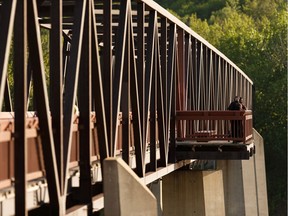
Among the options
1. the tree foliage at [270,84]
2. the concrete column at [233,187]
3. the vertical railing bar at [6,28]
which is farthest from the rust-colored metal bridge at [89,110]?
the tree foliage at [270,84]

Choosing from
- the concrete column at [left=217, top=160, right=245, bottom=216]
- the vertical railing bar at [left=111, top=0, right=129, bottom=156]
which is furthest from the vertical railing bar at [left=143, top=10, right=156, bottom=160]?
the concrete column at [left=217, top=160, right=245, bottom=216]

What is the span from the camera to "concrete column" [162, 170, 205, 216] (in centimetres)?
4344

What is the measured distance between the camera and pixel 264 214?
68.8 metres

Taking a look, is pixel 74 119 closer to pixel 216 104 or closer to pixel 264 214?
pixel 216 104

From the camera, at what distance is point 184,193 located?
143ft

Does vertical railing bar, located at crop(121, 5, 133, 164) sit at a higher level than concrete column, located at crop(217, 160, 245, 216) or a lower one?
higher

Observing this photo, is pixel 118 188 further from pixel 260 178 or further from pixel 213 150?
pixel 260 178

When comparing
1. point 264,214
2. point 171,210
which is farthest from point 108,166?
point 264,214

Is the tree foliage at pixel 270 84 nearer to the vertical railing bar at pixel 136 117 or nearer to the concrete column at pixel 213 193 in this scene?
the concrete column at pixel 213 193

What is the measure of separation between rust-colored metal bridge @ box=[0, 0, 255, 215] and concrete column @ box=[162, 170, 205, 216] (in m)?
2.72

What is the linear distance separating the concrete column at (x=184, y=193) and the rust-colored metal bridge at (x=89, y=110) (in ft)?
8.91

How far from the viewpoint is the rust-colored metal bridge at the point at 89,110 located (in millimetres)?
18281

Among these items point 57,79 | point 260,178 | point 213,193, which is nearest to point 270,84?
point 260,178

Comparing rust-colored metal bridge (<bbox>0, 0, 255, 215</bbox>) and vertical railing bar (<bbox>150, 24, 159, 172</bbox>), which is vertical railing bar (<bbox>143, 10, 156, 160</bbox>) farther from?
vertical railing bar (<bbox>150, 24, 159, 172</bbox>)
